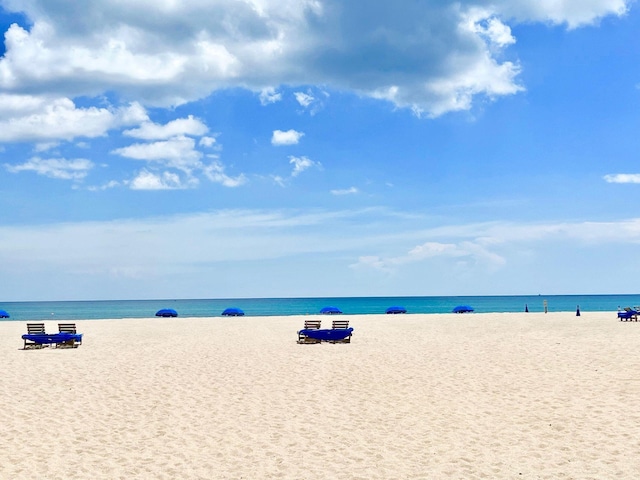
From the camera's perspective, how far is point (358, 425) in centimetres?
1041

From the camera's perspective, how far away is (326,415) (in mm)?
11094

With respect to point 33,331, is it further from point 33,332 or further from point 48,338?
point 48,338

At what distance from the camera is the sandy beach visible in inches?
324

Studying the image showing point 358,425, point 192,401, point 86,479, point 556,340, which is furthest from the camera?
point 556,340

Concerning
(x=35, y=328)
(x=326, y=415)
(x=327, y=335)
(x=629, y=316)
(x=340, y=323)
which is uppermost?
(x=35, y=328)

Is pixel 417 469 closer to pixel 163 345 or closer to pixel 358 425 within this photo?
pixel 358 425

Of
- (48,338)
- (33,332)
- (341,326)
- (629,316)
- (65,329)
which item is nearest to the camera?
(48,338)

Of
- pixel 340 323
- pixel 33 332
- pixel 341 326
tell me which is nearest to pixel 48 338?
pixel 33 332

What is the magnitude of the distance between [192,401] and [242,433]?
115 inches

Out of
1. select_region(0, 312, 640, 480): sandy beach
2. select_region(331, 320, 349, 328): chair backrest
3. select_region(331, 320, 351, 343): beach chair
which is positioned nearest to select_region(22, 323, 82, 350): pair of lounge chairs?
select_region(0, 312, 640, 480): sandy beach

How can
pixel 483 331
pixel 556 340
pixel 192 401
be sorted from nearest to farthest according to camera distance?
pixel 192 401
pixel 556 340
pixel 483 331

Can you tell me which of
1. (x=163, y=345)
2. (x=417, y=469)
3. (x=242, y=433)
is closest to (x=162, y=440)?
(x=242, y=433)

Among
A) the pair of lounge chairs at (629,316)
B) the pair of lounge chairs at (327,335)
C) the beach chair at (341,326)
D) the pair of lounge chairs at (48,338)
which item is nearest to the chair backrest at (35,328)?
the pair of lounge chairs at (48,338)

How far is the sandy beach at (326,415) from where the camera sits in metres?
8.23
